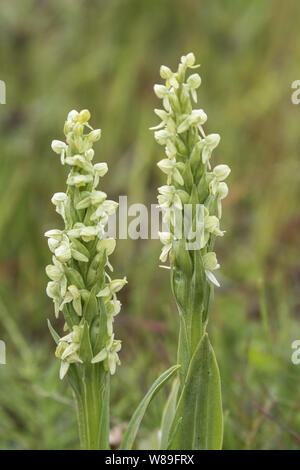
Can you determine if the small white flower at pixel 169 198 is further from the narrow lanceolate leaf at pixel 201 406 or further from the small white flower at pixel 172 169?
the narrow lanceolate leaf at pixel 201 406

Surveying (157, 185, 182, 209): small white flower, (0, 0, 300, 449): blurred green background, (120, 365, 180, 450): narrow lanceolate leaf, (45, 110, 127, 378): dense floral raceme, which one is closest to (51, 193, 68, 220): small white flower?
(45, 110, 127, 378): dense floral raceme

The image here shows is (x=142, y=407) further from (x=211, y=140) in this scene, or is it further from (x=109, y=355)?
(x=211, y=140)

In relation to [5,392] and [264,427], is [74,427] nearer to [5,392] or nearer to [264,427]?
[5,392]

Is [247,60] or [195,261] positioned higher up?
[247,60]

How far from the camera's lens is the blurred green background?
5.82 feet

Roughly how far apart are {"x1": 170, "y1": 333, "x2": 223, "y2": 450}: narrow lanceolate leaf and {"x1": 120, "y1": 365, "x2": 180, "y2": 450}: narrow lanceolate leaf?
0.03 m

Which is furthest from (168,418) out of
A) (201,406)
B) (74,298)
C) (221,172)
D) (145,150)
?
(145,150)

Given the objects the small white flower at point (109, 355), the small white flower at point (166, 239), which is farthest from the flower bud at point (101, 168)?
the small white flower at point (109, 355)

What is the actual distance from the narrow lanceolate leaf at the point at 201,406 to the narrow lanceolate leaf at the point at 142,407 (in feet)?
0.10

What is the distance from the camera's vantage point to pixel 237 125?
A: 2.82m

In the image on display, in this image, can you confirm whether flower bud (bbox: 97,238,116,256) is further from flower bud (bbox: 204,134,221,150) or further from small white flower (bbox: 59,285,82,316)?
flower bud (bbox: 204,134,221,150)

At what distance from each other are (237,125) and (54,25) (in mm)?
891

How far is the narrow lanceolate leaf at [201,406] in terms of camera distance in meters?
0.83
